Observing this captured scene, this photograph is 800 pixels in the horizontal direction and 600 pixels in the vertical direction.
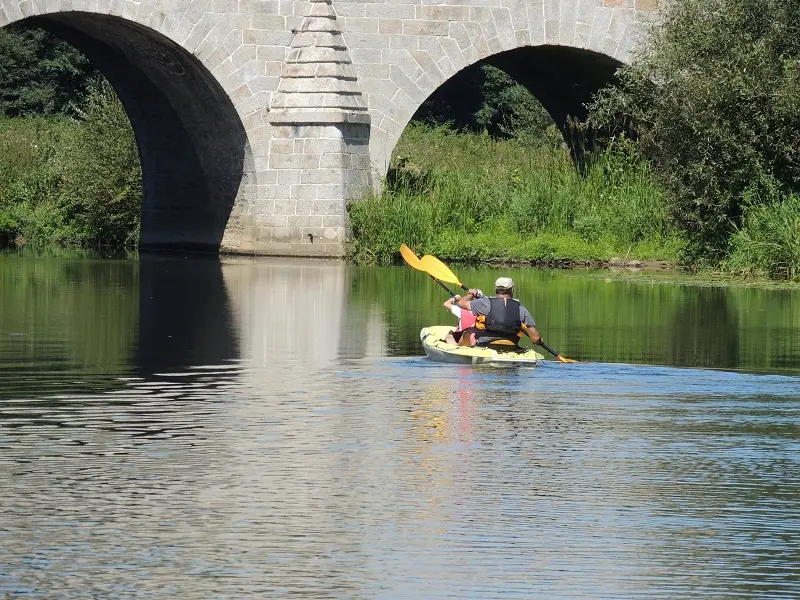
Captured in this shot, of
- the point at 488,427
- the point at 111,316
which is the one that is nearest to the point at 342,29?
the point at 111,316

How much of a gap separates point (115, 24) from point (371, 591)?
21809 mm

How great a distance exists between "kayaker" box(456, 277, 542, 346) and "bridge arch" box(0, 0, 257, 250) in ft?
44.6

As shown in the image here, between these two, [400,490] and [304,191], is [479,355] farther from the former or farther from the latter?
[304,191]

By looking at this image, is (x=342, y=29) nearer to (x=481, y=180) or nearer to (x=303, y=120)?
(x=303, y=120)

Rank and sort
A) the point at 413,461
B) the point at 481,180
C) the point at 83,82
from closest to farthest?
the point at 413,461 < the point at 481,180 < the point at 83,82

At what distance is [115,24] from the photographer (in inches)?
1113

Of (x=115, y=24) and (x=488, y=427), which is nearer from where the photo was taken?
(x=488, y=427)

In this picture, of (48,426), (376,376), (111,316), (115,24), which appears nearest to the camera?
(48,426)

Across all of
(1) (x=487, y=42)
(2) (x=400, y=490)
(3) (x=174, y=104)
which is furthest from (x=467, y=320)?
(3) (x=174, y=104)

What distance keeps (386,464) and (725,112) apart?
16221 millimetres

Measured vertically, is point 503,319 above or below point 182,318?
above

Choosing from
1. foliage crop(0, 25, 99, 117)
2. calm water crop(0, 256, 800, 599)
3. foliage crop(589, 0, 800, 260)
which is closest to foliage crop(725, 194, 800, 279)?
foliage crop(589, 0, 800, 260)

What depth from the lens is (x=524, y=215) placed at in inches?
1148

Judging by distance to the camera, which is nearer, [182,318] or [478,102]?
[182,318]
